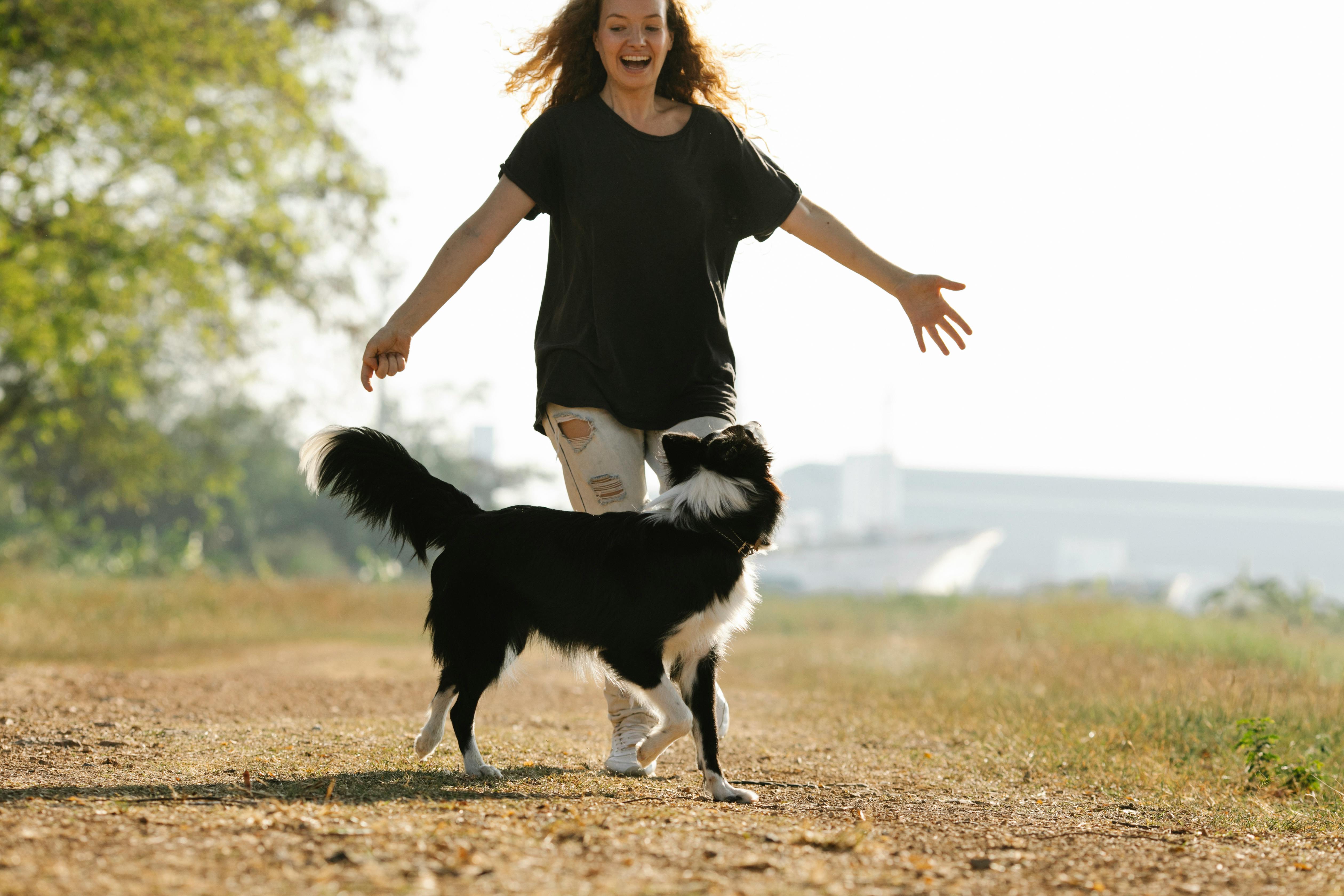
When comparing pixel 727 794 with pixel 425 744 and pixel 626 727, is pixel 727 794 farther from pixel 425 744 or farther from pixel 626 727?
pixel 425 744

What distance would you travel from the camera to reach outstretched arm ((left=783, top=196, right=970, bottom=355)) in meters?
4.49

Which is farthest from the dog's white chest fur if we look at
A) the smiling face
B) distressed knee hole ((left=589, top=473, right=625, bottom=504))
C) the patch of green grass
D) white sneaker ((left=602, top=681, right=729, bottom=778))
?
the smiling face

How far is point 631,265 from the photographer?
4.17m

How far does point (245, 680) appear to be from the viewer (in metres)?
8.16

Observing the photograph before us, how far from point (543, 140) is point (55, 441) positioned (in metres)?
22.8

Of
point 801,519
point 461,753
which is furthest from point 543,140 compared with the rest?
point 801,519

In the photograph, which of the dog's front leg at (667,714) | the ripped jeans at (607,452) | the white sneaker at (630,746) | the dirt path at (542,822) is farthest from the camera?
the white sneaker at (630,746)

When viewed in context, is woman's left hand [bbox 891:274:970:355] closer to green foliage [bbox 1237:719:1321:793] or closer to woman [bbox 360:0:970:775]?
woman [bbox 360:0:970:775]

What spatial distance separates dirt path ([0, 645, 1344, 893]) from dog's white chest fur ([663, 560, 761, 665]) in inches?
18.4

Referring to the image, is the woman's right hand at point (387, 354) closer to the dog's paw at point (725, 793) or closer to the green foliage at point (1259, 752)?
the dog's paw at point (725, 793)

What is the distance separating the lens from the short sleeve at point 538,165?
167 inches

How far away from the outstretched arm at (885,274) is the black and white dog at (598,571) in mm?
998

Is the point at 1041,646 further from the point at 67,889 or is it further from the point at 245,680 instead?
the point at 67,889

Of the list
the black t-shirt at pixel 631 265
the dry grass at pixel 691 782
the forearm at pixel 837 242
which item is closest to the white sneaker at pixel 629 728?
the dry grass at pixel 691 782
